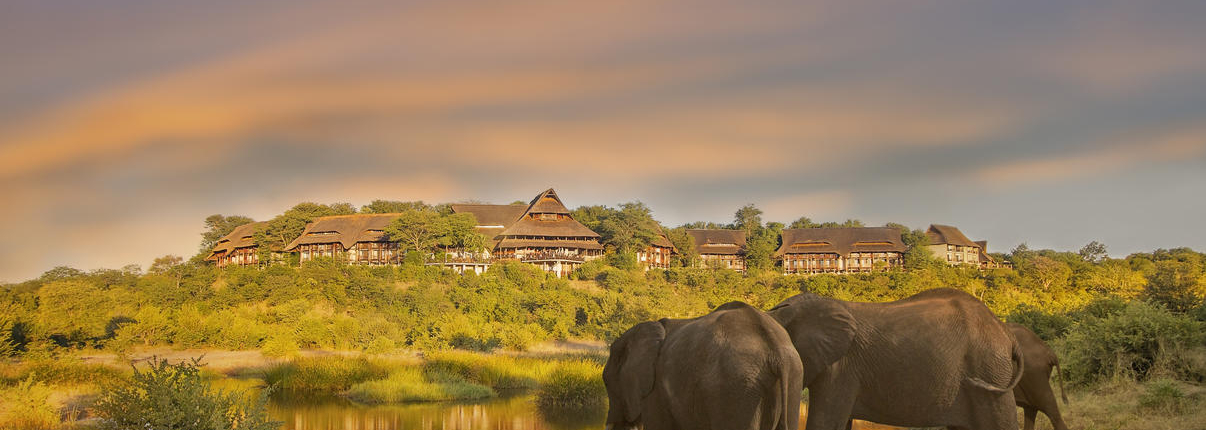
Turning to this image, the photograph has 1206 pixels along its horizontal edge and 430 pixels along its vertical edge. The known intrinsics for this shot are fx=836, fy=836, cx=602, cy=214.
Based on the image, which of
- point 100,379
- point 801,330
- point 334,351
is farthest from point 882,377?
point 334,351

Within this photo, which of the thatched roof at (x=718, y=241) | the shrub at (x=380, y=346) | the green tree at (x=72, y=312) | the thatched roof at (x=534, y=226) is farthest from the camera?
the thatched roof at (x=718, y=241)

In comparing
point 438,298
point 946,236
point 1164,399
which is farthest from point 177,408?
point 946,236

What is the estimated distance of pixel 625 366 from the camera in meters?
9.14

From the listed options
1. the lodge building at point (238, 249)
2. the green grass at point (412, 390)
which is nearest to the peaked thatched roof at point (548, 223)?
the lodge building at point (238, 249)

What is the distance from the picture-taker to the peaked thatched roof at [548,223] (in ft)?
244

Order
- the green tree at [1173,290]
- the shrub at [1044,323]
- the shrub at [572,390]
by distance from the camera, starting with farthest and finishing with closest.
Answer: the shrub at [572,390], the shrub at [1044,323], the green tree at [1173,290]

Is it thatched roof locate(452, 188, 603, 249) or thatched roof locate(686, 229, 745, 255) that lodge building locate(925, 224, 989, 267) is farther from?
thatched roof locate(452, 188, 603, 249)

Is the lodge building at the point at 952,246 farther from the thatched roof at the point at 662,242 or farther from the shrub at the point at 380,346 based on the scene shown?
the shrub at the point at 380,346

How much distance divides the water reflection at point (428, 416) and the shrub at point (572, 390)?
58 cm

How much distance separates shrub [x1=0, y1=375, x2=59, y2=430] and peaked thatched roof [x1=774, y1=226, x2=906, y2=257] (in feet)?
239

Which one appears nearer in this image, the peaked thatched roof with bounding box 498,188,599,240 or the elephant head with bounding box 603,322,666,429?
the elephant head with bounding box 603,322,666,429

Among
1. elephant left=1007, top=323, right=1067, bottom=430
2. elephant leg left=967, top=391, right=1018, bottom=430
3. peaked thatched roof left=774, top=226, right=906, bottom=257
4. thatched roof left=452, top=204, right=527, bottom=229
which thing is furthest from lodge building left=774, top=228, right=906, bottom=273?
elephant leg left=967, top=391, right=1018, bottom=430

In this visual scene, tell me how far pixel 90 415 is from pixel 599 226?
63459 mm

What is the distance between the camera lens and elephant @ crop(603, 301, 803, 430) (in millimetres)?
7473
